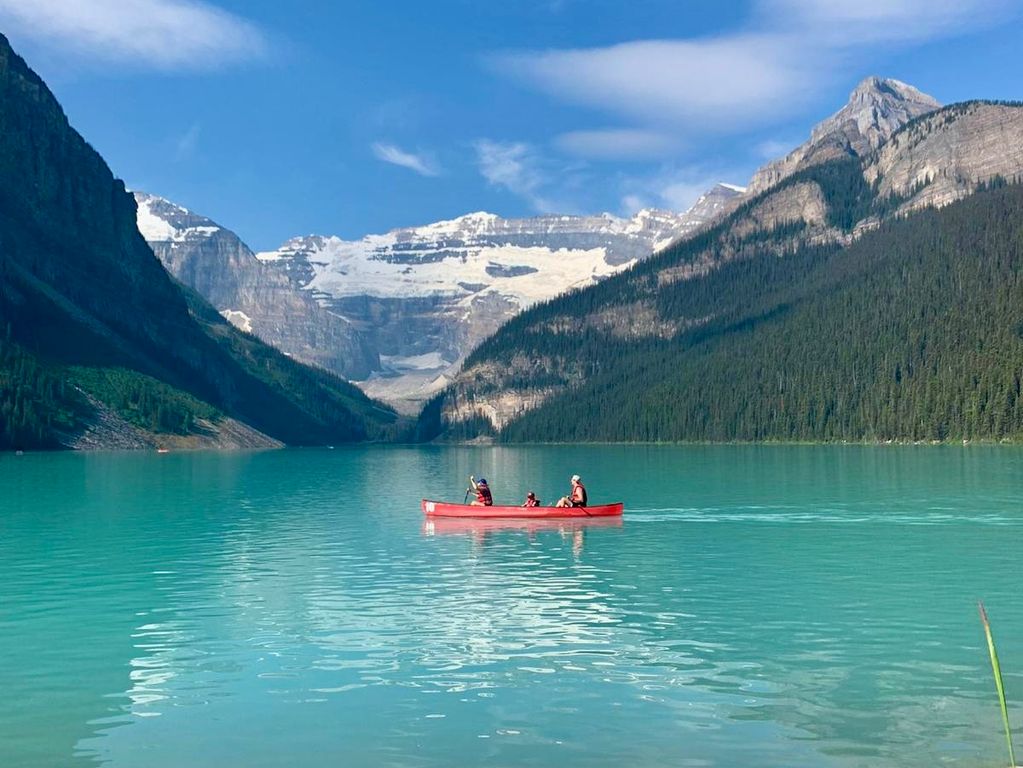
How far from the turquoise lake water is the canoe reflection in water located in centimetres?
61

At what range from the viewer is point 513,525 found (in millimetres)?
80812

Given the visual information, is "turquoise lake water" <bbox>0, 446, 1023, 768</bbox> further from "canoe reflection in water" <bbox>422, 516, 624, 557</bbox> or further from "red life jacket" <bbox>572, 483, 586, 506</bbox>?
"red life jacket" <bbox>572, 483, 586, 506</bbox>

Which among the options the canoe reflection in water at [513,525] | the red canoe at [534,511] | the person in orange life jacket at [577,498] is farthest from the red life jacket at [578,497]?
the canoe reflection in water at [513,525]

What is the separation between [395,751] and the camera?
25.9m

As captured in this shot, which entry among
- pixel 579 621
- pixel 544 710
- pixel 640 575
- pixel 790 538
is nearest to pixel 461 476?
pixel 790 538

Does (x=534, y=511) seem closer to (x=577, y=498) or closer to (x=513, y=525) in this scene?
(x=513, y=525)

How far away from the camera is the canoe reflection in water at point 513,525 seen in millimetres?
76625

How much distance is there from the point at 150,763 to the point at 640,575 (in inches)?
1301

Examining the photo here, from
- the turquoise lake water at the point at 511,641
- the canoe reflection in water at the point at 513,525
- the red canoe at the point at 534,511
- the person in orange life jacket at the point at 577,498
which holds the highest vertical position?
the person in orange life jacket at the point at 577,498

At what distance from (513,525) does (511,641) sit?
4300 cm

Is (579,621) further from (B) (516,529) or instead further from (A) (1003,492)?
(A) (1003,492)

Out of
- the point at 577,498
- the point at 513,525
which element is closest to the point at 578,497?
the point at 577,498

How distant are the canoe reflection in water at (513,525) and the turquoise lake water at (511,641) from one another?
0.61 m

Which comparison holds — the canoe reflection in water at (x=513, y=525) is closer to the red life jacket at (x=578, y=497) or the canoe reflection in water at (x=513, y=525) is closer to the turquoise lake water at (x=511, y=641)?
the turquoise lake water at (x=511, y=641)
